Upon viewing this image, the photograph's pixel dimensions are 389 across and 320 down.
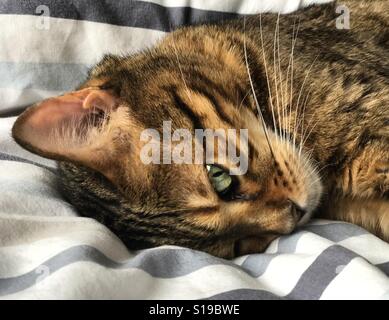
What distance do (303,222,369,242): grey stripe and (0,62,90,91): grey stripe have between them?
0.96m

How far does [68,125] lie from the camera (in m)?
1.15

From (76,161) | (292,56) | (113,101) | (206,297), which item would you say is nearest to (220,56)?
(292,56)

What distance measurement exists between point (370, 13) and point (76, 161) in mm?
970

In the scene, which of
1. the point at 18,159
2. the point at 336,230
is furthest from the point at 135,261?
the point at 18,159

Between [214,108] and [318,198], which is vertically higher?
[214,108]

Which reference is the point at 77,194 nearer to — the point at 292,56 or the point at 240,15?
the point at 292,56

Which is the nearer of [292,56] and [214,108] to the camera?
[214,108]

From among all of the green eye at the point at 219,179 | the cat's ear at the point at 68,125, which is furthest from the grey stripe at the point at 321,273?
the cat's ear at the point at 68,125

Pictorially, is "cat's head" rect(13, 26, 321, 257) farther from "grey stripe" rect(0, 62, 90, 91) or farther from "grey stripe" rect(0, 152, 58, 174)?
"grey stripe" rect(0, 62, 90, 91)

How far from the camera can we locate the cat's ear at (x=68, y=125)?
1.12 m

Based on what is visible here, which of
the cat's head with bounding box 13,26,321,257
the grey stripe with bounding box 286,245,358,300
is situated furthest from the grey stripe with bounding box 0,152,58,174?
the grey stripe with bounding box 286,245,358,300

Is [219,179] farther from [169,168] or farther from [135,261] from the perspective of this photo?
[135,261]

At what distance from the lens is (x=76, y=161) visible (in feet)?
3.82

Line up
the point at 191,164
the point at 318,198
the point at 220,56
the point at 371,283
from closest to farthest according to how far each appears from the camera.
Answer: the point at 371,283 → the point at 191,164 → the point at 318,198 → the point at 220,56
